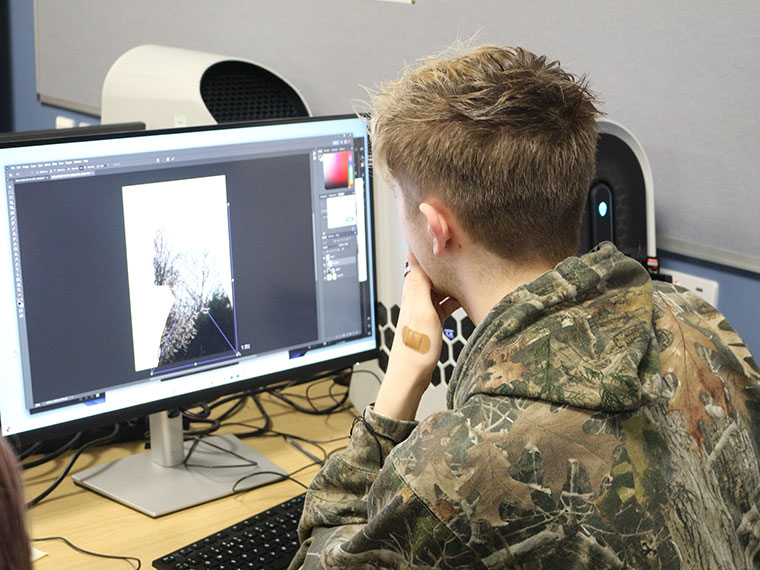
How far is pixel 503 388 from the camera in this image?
31.5 inches

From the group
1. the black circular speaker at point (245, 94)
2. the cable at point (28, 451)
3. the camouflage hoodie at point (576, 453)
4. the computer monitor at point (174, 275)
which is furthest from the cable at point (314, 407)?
the camouflage hoodie at point (576, 453)

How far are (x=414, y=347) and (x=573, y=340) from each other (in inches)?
12.8

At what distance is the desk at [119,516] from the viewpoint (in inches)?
45.6

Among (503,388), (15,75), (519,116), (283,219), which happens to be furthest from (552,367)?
(15,75)

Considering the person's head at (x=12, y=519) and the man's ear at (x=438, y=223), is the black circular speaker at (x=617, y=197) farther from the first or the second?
the person's head at (x=12, y=519)

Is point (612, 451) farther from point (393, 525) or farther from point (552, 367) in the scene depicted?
point (393, 525)

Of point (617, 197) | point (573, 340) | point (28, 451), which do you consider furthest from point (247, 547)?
point (617, 197)

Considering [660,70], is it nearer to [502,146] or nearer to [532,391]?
[502,146]

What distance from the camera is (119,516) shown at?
1.24 meters

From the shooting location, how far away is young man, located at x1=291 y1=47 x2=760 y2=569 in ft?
2.57

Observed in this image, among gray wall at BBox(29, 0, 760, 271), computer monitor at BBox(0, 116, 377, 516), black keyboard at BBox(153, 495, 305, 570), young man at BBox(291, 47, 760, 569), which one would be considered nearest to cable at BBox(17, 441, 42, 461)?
computer monitor at BBox(0, 116, 377, 516)

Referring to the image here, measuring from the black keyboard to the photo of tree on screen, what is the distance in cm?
25

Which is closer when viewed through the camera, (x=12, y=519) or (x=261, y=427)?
(x=12, y=519)

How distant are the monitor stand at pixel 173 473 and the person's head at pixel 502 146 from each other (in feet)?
1.92
